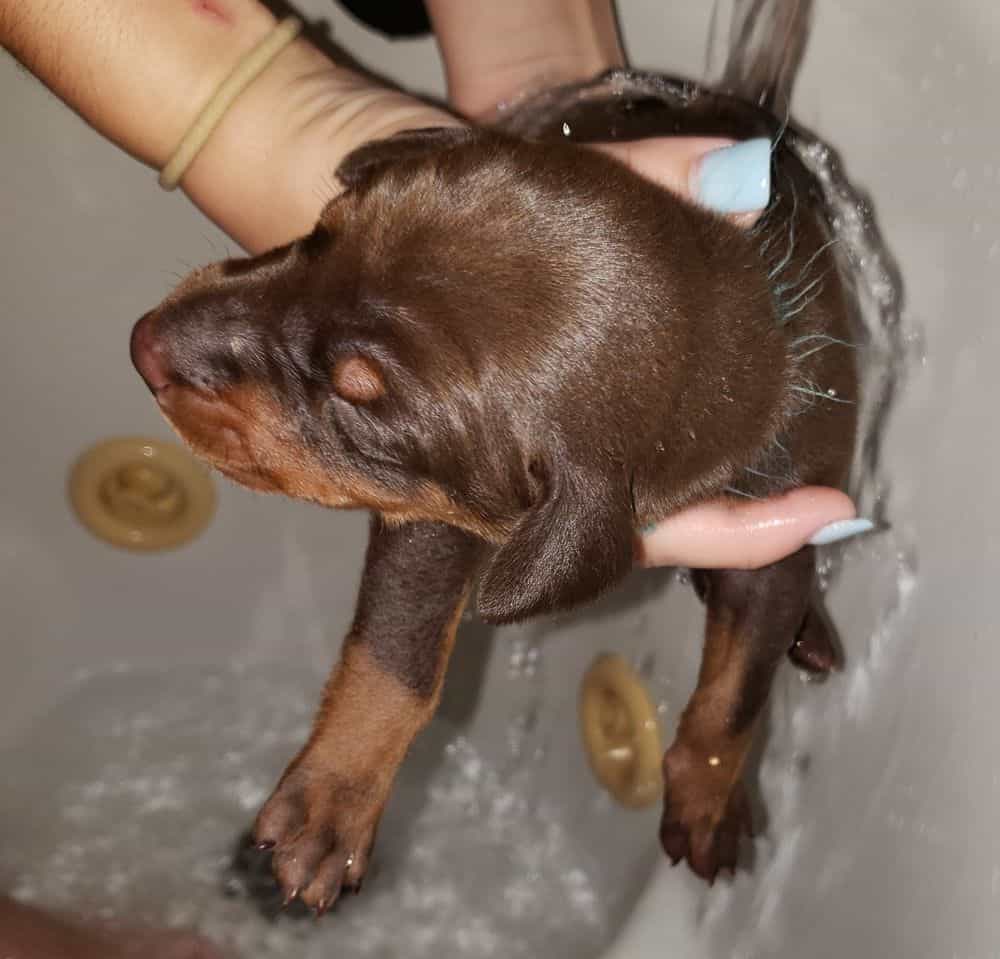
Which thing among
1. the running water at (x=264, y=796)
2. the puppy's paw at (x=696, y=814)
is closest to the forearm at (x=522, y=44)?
the running water at (x=264, y=796)

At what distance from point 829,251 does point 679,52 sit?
725 mm

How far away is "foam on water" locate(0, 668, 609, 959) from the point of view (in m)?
2.60

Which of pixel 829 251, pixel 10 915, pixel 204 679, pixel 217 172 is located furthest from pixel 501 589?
pixel 204 679

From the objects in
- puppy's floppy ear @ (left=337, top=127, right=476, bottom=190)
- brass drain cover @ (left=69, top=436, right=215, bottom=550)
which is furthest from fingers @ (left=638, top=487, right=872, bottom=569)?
brass drain cover @ (left=69, top=436, right=215, bottom=550)

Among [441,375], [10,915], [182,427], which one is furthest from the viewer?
[10,915]

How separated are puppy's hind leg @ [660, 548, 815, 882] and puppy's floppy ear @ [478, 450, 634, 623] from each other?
1.98 ft

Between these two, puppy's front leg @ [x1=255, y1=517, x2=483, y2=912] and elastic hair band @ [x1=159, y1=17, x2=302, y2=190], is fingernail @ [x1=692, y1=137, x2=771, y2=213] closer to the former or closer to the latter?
puppy's front leg @ [x1=255, y1=517, x2=483, y2=912]

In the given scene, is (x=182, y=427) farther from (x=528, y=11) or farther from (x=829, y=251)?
(x=528, y=11)

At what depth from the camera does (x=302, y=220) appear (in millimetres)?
1989

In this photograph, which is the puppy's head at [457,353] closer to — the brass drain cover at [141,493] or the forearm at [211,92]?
the forearm at [211,92]

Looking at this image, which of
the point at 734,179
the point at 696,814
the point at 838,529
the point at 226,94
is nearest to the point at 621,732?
the point at 696,814

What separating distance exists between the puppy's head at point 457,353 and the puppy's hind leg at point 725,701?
583mm

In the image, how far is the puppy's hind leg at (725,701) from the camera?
1940mm

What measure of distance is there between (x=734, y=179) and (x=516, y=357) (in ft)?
1.47
